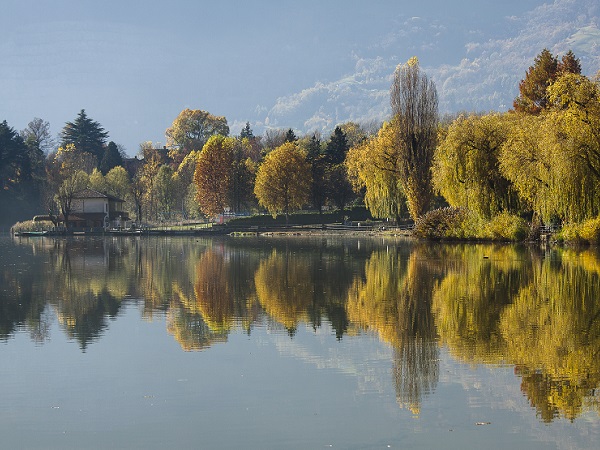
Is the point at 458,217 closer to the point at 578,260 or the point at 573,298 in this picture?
the point at 578,260

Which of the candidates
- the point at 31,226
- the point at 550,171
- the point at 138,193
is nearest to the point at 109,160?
the point at 138,193

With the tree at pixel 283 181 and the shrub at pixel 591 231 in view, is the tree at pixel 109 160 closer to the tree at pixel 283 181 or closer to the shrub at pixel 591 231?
the tree at pixel 283 181

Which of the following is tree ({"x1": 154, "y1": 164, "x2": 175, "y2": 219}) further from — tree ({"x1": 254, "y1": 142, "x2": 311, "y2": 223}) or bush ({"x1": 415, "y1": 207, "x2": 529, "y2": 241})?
bush ({"x1": 415, "y1": 207, "x2": 529, "y2": 241})

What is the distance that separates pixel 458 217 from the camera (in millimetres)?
55781

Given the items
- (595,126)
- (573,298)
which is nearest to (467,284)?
(573,298)

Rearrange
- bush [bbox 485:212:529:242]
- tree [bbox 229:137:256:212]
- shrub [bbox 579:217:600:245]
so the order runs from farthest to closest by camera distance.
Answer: tree [bbox 229:137:256:212] < bush [bbox 485:212:529:242] < shrub [bbox 579:217:600:245]

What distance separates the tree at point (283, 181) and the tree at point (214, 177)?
737 cm

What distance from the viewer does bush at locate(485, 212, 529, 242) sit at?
169 feet

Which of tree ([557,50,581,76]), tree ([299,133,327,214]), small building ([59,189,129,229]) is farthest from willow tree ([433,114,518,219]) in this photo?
small building ([59,189,129,229])

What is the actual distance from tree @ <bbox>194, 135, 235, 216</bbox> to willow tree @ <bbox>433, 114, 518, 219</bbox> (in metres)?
51.0

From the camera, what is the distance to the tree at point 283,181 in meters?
94.1

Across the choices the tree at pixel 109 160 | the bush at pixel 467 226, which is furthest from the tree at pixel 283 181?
the tree at pixel 109 160

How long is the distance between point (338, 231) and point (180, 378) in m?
70.3

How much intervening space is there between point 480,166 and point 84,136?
110m
